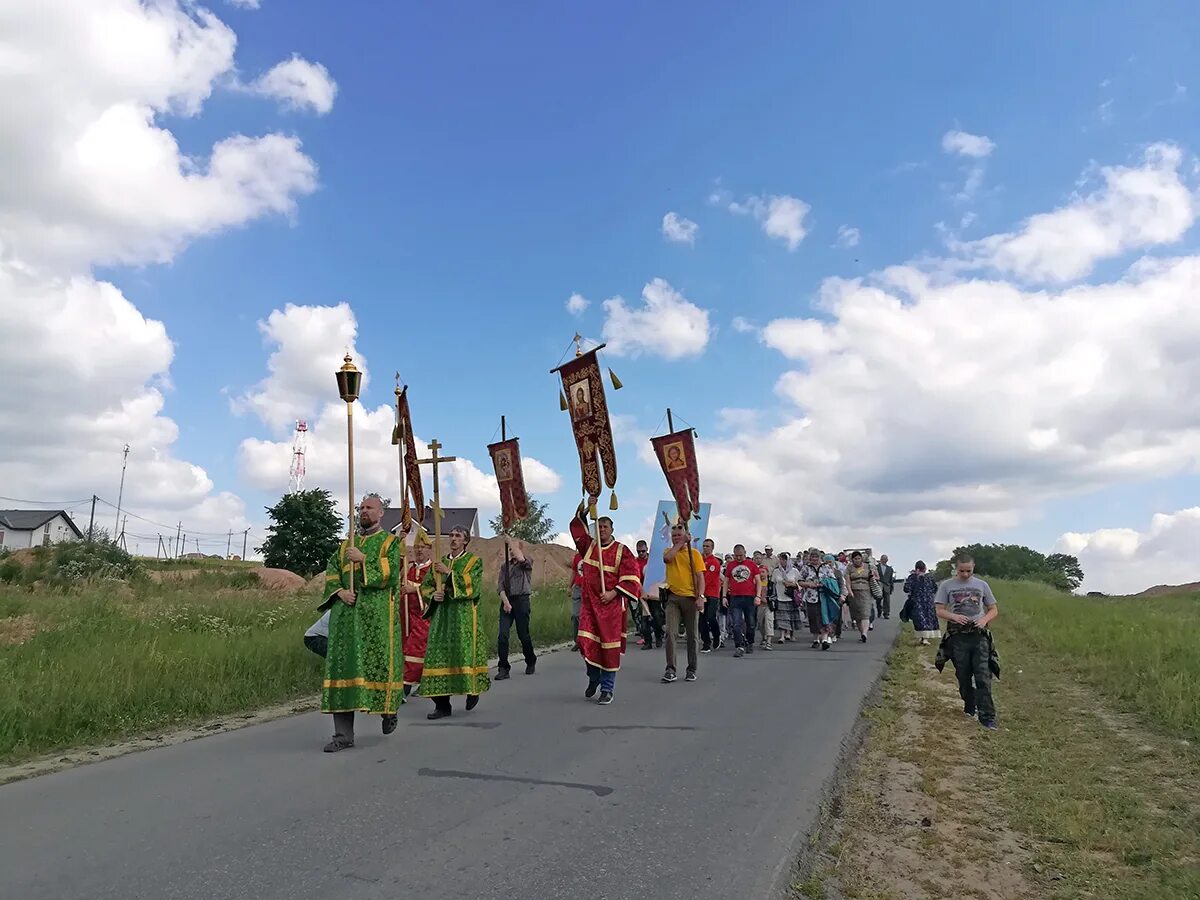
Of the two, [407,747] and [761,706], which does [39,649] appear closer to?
[407,747]

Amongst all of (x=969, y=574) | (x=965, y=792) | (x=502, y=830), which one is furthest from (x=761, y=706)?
(x=502, y=830)

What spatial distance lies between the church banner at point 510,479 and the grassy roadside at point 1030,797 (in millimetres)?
7385

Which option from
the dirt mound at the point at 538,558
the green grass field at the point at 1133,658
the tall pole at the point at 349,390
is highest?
the dirt mound at the point at 538,558

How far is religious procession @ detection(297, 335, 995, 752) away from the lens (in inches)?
286

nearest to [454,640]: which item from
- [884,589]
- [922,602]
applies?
[922,602]

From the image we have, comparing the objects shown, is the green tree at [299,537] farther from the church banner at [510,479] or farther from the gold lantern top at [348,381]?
the gold lantern top at [348,381]

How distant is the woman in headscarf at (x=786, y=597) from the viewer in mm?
17422

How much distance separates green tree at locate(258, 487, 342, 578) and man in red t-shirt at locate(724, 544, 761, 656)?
4315cm

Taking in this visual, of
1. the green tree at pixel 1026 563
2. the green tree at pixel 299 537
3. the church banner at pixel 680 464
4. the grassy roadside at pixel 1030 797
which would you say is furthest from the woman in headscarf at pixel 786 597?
the green tree at pixel 1026 563

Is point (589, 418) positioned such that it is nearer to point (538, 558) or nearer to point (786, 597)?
point (786, 597)

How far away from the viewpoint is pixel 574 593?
15.3 m

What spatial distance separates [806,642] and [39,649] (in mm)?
13297

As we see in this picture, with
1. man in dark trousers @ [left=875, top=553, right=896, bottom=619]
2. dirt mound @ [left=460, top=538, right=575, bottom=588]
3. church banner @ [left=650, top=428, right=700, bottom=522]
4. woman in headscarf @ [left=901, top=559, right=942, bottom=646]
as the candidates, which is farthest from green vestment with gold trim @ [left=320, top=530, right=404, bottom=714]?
dirt mound @ [left=460, top=538, right=575, bottom=588]

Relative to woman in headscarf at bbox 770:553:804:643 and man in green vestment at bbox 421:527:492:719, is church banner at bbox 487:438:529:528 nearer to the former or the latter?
woman in headscarf at bbox 770:553:804:643
